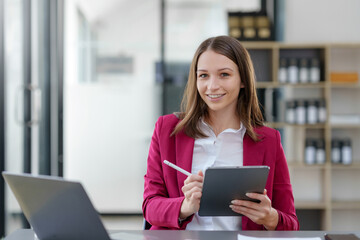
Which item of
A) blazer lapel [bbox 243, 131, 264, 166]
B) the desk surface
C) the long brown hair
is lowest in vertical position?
the desk surface

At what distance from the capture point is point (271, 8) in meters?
4.59

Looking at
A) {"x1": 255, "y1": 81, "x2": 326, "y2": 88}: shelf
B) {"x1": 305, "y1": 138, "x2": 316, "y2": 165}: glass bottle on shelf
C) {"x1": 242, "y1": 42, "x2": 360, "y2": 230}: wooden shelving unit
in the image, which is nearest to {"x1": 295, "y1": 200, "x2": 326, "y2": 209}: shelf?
{"x1": 242, "y1": 42, "x2": 360, "y2": 230}: wooden shelving unit

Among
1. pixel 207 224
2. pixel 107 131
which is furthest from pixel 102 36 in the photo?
pixel 207 224

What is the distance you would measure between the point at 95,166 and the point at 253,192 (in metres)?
3.61

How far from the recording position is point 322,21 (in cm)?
414

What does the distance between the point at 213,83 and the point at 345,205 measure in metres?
2.70

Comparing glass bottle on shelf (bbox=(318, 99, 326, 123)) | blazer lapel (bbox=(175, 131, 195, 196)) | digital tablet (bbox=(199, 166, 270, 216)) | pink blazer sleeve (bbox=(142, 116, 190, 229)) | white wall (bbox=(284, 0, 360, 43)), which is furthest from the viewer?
white wall (bbox=(284, 0, 360, 43))

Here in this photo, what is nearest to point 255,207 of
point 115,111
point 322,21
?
point 322,21

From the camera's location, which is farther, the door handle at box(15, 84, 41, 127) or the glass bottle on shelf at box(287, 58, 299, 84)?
the glass bottle on shelf at box(287, 58, 299, 84)

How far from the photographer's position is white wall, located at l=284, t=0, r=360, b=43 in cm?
409

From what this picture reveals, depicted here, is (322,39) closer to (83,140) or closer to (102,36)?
(102,36)

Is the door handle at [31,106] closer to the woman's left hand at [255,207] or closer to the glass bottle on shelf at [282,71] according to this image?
the glass bottle on shelf at [282,71]

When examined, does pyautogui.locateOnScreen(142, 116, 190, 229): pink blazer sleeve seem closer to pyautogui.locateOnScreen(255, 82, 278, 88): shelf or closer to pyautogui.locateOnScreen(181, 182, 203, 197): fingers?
pyautogui.locateOnScreen(181, 182, 203, 197): fingers

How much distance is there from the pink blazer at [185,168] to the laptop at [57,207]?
1.52 ft
